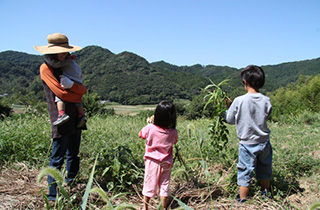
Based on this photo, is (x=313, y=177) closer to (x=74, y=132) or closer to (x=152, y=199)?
(x=152, y=199)

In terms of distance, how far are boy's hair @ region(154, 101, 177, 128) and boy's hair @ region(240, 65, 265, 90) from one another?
31.4 inches

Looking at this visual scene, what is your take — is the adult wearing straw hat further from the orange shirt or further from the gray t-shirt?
the gray t-shirt

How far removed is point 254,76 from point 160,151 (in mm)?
1145

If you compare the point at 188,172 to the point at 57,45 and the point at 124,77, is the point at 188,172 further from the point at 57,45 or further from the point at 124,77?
the point at 124,77

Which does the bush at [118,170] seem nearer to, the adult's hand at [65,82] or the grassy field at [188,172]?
the grassy field at [188,172]

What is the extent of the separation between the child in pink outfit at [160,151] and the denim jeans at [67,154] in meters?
0.83

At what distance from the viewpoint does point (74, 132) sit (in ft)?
7.85

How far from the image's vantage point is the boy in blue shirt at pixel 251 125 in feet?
7.08

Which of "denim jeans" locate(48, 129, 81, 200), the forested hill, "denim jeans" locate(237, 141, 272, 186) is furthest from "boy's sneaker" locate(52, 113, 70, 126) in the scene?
the forested hill

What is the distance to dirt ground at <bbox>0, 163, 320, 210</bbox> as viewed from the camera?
204 centimetres

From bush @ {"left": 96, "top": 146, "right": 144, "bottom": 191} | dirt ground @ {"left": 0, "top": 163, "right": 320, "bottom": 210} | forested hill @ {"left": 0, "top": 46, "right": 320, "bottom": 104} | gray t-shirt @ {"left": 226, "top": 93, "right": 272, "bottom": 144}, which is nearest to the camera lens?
dirt ground @ {"left": 0, "top": 163, "right": 320, "bottom": 210}

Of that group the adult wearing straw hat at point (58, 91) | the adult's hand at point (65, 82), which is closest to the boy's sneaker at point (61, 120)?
the adult wearing straw hat at point (58, 91)

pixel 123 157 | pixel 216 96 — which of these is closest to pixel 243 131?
pixel 216 96

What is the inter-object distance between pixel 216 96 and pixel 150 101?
48.0 m
